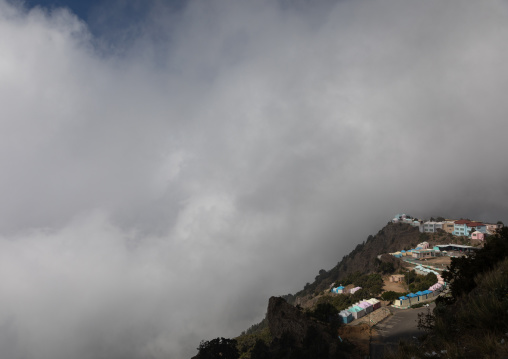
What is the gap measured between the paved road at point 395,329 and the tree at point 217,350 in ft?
45.4

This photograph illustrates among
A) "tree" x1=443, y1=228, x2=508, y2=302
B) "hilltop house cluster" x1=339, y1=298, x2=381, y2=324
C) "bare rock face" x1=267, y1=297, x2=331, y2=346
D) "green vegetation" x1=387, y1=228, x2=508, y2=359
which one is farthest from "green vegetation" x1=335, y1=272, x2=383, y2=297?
"green vegetation" x1=387, y1=228, x2=508, y2=359

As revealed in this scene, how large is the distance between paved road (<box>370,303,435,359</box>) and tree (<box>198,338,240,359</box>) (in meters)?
13.8

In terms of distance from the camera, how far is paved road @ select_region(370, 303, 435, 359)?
31.2 meters

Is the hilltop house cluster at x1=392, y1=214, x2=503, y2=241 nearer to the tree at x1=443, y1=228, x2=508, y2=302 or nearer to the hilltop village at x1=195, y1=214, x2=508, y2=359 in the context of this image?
the hilltop village at x1=195, y1=214, x2=508, y2=359

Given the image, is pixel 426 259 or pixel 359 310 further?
pixel 426 259

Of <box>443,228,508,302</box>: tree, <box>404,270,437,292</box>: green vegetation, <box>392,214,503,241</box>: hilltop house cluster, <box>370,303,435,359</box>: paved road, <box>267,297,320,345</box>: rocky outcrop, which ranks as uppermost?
<box>392,214,503,241</box>: hilltop house cluster

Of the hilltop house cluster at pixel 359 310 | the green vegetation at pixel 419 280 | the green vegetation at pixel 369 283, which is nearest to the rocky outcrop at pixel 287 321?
the hilltop house cluster at pixel 359 310

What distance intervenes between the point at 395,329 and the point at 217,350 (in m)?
20.4

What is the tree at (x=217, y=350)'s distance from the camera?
3250 centimetres

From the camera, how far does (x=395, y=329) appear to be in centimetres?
3700

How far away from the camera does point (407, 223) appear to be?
114 meters

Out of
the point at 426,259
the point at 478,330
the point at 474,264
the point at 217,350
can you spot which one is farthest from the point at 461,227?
the point at 478,330

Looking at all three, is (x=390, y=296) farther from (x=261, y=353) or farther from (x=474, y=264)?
(x=474, y=264)

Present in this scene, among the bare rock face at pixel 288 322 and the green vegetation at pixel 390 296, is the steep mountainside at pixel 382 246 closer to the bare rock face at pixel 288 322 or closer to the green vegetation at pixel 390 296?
the green vegetation at pixel 390 296
